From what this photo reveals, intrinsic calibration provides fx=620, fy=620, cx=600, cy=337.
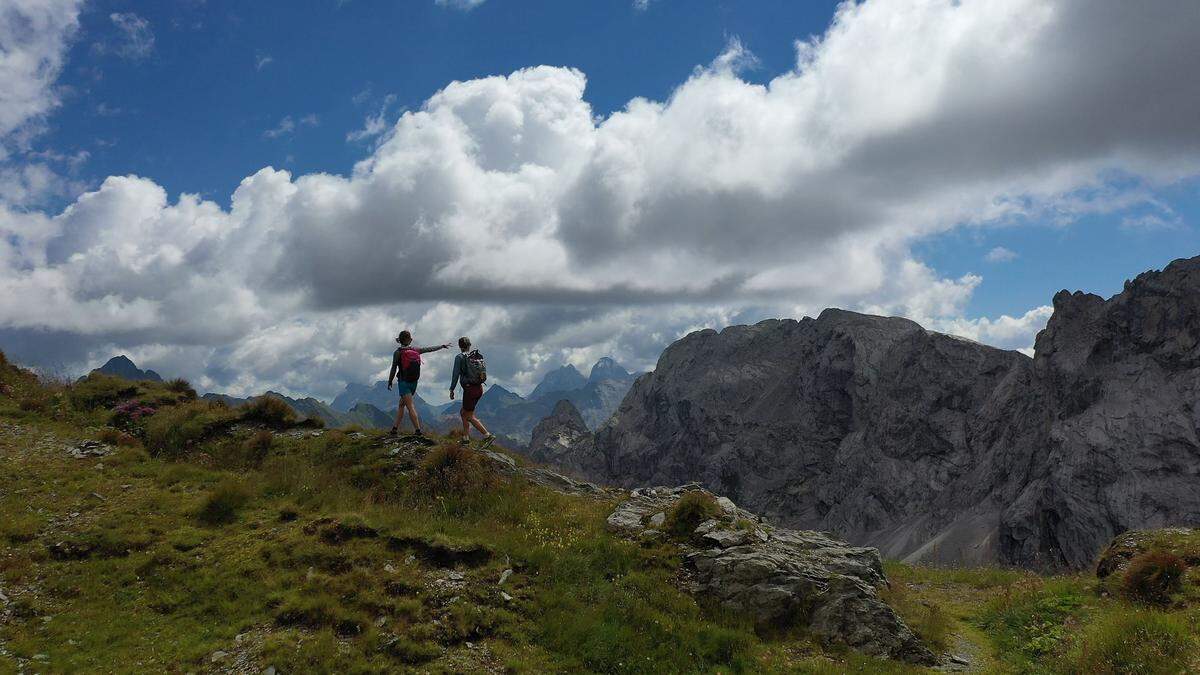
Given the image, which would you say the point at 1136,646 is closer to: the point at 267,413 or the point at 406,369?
the point at 406,369

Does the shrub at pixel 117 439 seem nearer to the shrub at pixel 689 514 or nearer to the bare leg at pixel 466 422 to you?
the bare leg at pixel 466 422

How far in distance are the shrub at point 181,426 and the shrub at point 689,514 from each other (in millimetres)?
18695

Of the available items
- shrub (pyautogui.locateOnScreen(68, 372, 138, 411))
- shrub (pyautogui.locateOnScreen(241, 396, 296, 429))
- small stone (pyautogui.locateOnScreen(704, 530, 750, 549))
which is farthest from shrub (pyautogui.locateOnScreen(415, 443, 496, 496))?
shrub (pyautogui.locateOnScreen(68, 372, 138, 411))

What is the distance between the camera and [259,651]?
12.1 m

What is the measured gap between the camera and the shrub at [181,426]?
23.8 m

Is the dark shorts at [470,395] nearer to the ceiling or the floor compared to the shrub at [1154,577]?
nearer to the ceiling

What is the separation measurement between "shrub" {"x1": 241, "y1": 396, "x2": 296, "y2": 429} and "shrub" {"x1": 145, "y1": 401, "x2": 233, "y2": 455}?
0.73 metres

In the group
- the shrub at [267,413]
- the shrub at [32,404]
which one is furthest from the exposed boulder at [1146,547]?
the shrub at [32,404]

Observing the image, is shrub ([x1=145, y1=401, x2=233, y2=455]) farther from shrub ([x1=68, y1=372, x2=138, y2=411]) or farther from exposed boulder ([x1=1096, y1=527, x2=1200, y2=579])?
exposed boulder ([x1=1096, y1=527, x2=1200, y2=579])

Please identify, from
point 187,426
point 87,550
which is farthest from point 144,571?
point 187,426

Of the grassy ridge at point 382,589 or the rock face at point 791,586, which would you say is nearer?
the grassy ridge at point 382,589

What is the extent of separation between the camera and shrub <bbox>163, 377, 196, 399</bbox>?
29.7 metres

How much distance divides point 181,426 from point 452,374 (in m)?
11.3

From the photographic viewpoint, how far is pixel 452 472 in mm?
20312
